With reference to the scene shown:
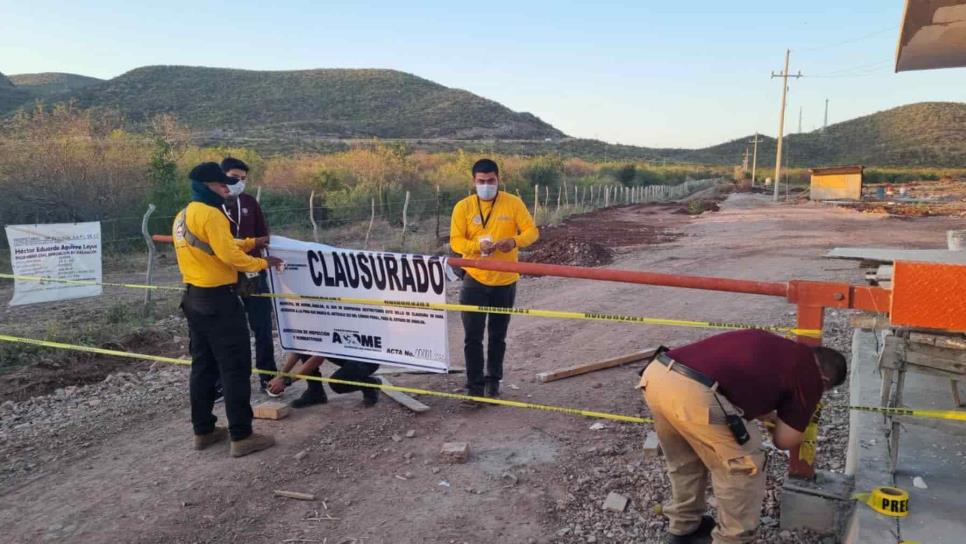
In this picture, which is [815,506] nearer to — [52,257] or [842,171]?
[52,257]

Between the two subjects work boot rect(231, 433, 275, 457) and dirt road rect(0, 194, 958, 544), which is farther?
work boot rect(231, 433, 275, 457)

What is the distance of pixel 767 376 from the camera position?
2818mm

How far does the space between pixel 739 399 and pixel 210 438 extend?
12.6ft

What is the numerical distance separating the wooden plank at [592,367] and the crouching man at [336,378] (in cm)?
165

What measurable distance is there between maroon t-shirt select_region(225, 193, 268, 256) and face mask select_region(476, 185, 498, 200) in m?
2.13

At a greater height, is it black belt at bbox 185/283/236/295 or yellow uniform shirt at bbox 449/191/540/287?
yellow uniform shirt at bbox 449/191/540/287

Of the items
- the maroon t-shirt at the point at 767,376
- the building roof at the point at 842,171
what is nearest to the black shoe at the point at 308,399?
the maroon t-shirt at the point at 767,376

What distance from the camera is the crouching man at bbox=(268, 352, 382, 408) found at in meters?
5.41

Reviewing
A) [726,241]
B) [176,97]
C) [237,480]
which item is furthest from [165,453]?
[176,97]

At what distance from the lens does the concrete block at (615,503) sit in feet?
12.3

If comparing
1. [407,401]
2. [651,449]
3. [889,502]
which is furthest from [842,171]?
[889,502]

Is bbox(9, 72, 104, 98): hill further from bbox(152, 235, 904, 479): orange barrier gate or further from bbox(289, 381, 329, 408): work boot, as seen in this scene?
bbox(152, 235, 904, 479): orange barrier gate

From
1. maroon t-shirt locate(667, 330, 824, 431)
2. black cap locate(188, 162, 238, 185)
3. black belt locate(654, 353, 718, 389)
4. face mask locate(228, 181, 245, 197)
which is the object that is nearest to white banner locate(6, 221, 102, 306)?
face mask locate(228, 181, 245, 197)

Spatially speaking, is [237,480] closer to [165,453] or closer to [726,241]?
[165,453]
